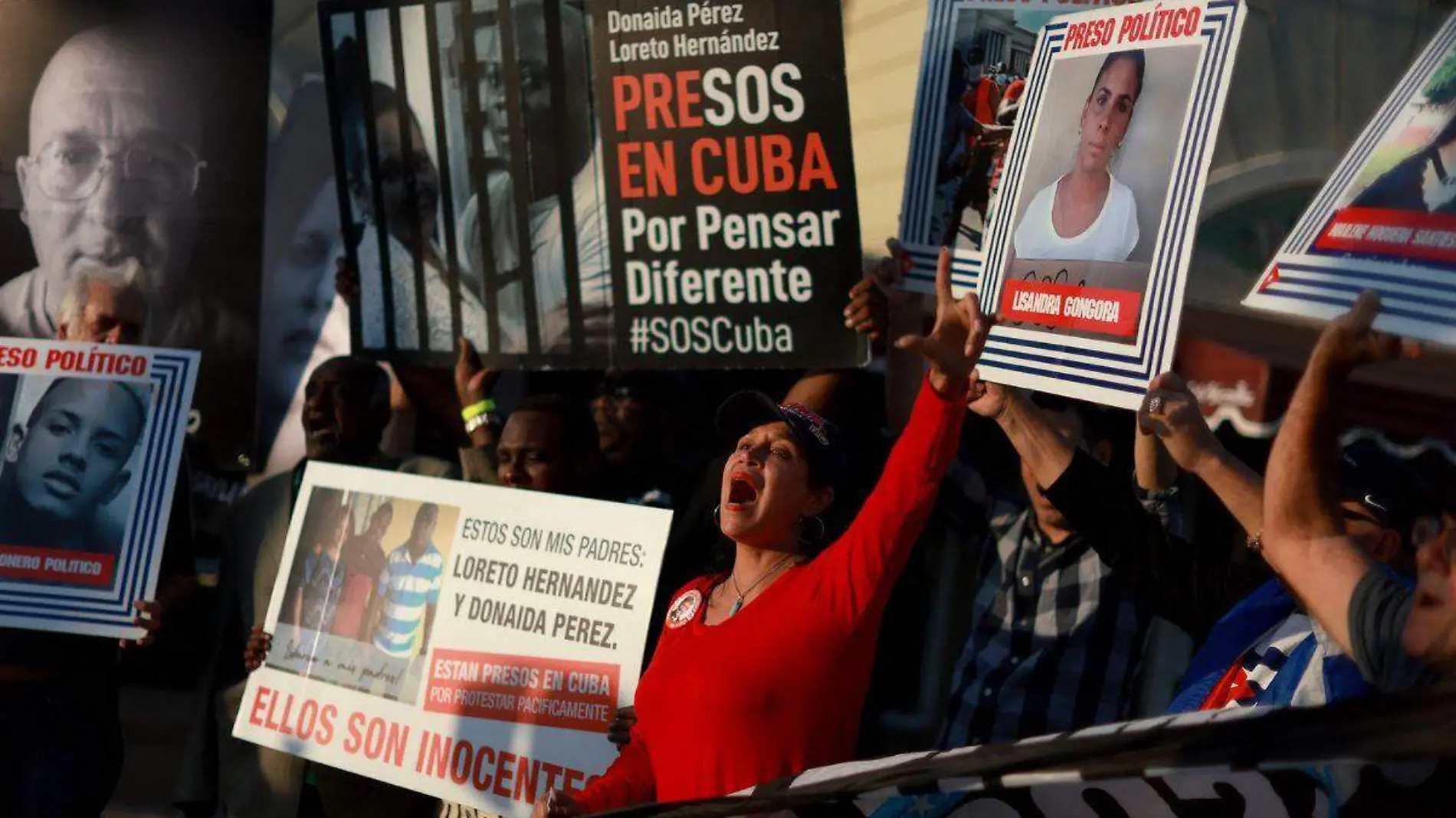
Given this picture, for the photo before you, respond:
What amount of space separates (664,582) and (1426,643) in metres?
2.54

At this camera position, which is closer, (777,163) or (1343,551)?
(1343,551)

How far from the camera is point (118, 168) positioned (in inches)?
257

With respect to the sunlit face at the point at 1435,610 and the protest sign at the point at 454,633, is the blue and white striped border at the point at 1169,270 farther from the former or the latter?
the protest sign at the point at 454,633

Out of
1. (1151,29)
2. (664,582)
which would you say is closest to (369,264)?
(664,582)

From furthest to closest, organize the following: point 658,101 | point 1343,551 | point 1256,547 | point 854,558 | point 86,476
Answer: point 86,476 → point 658,101 → point 854,558 → point 1256,547 → point 1343,551

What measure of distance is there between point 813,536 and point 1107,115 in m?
1.01

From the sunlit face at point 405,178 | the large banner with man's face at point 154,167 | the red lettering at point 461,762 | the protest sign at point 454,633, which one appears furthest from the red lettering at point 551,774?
the large banner with man's face at point 154,167

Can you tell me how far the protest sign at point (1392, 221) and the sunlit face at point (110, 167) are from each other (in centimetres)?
454

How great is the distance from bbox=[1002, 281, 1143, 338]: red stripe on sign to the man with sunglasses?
12.0ft

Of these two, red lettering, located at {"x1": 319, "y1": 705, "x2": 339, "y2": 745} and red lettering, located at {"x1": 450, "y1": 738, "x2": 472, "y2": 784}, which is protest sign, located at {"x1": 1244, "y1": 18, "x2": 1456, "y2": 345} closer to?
red lettering, located at {"x1": 450, "y1": 738, "x2": 472, "y2": 784}

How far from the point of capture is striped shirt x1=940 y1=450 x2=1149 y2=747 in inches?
162

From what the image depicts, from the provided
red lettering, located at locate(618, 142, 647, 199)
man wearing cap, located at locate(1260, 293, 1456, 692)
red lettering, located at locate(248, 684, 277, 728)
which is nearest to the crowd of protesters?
man wearing cap, located at locate(1260, 293, 1456, 692)

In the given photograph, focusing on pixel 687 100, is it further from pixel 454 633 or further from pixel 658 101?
pixel 454 633

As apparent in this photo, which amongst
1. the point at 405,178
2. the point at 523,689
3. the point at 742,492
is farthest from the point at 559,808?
the point at 405,178
